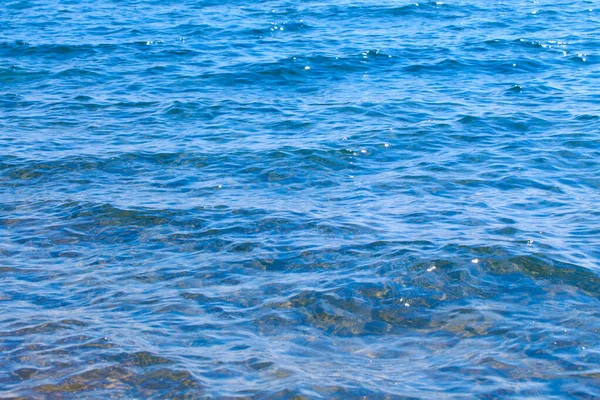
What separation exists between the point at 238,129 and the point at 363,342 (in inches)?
331

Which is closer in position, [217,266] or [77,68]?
[217,266]

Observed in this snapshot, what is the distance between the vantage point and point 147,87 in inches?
742

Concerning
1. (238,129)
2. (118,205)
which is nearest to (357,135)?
(238,129)

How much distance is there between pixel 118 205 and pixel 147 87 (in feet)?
25.6

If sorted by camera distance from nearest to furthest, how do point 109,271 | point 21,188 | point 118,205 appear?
point 109,271, point 118,205, point 21,188

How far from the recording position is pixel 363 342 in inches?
319

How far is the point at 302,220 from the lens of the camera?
1118 centimetres

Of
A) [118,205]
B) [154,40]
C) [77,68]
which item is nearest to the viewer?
[118,205]

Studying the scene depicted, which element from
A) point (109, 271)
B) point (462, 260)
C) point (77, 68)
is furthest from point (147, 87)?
point (462, 260)

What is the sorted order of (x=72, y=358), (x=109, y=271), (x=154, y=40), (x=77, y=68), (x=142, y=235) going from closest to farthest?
(x=72, y=358)
(x=109, y=271)
(x=142, y=235)
(x=77, y=68)
(x=154, y=40)

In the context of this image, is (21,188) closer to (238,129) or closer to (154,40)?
(238,129)

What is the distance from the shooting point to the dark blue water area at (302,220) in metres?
7.66

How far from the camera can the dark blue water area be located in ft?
25.1

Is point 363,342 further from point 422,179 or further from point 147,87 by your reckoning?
point 147,87
